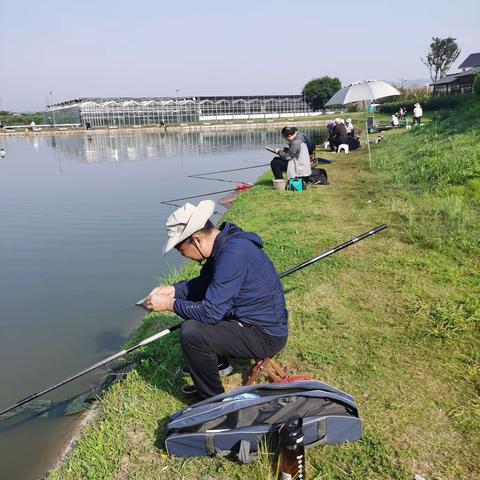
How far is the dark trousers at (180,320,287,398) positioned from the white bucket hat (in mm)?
612

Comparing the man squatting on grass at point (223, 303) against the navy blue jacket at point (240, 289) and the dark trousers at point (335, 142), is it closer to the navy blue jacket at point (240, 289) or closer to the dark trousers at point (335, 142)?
the navy blue jacket at point (240, 289)

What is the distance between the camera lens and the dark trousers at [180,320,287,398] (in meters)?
3.17

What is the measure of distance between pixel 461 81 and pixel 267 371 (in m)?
41.1

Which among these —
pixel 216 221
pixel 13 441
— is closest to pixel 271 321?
pixel 13 441

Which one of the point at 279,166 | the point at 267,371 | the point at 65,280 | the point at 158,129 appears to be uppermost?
the point at 158,129

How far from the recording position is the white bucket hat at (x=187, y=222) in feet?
10.1

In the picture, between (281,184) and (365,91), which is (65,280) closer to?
(281,184)

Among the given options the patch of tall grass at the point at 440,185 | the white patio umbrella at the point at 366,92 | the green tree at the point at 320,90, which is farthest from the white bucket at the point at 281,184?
the green tree at the point at 320,90

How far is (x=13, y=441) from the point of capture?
4051mm

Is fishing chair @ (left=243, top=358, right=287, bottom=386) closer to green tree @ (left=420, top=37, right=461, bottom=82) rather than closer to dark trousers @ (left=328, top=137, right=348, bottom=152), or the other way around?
dark trousers @ (left=328, top=137, right=348, bottom=152)

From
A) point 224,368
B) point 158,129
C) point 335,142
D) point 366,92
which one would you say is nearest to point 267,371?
point 224,368

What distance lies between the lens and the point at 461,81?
3747cm

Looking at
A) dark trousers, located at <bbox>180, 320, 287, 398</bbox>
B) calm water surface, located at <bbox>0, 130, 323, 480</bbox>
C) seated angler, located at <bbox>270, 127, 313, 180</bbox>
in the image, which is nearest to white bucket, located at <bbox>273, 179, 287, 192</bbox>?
seated angler, located at <bbox>270, 127, 313, 180</bbox>

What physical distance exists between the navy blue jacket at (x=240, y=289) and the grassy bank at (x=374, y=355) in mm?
831
